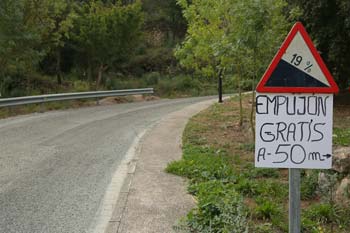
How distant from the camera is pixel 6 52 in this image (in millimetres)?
18156

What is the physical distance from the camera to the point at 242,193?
6.00 meters

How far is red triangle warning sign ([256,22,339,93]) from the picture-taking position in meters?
3.34

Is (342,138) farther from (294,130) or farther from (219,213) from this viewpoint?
(294,130)

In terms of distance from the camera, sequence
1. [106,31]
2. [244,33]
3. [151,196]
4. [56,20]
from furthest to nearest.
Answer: [106,31]
[56,20]
[244,33]
[151,196]

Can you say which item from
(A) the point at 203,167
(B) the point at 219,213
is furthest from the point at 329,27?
(B) the point at 219,213

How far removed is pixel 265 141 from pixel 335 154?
327 cm

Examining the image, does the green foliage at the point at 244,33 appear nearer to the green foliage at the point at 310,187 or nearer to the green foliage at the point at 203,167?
the green foliage at the point at 203,167

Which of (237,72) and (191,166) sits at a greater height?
(237,72)

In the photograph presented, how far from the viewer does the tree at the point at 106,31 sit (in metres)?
25.6

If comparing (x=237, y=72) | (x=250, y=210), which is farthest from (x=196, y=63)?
(x=250, y=210)

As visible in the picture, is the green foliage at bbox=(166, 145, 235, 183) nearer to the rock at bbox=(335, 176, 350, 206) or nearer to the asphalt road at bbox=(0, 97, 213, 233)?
the asphalt road at bbox=(0, 97, 213, 233)

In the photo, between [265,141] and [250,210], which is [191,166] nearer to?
[250,210]

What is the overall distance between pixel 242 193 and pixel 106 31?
21.0m

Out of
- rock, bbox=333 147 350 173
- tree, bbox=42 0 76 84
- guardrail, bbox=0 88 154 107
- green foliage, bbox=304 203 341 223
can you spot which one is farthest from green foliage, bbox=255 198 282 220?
tree, bbox=42 0 76 84
